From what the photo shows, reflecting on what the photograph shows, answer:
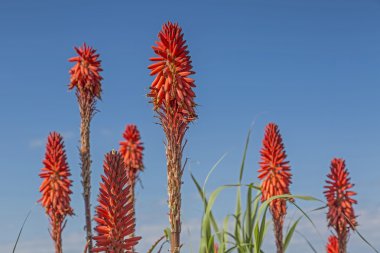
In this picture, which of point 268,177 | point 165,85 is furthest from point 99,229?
point 268,177

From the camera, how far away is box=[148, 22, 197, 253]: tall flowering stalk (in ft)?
17.2

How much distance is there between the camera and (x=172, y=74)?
19.9 feet

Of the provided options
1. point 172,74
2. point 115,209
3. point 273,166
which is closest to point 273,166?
point 273,166

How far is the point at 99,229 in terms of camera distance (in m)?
4.27

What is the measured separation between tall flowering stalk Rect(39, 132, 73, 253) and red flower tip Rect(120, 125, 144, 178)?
4.18 m

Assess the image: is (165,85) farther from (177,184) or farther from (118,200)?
→ (118,200)

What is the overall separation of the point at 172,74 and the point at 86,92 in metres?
8.74

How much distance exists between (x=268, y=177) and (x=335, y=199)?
338 cm

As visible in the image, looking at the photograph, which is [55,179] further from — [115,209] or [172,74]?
[115,209]

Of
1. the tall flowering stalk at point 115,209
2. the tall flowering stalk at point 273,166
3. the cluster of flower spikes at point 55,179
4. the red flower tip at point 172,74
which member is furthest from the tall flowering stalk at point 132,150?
the tall flowering stalk at point 115,209

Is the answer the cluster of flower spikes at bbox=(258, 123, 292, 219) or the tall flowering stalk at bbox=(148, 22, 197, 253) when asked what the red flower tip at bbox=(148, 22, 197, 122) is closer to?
the tall flowering stalk at bbox=(148, 22, 197, 253)

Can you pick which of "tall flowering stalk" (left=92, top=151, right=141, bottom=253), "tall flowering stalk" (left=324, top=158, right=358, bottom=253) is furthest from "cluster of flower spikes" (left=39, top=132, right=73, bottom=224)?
"tall flowering stalk" (left=92, top=151, right=141, bottom=253)

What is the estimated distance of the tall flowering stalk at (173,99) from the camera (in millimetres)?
5246

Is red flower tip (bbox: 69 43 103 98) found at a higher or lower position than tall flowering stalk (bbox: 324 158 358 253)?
higher
